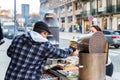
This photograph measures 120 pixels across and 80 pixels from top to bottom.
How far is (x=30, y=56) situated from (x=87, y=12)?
66.7 metres

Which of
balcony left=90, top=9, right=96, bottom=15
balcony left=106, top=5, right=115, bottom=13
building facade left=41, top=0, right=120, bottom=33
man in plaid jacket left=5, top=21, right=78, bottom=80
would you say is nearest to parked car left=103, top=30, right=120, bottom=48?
building facade left=41, top=0, right=120, bottom=33

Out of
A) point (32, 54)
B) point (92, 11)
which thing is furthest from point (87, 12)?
point (32, 54)

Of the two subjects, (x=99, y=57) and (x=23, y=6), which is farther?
(x=23, y=6)

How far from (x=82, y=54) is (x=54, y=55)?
0.36m

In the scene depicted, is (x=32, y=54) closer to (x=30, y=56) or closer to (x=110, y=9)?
(x=30, y=56)

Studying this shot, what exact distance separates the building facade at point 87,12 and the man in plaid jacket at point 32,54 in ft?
119

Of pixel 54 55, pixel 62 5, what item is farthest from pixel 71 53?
pixel 62 5

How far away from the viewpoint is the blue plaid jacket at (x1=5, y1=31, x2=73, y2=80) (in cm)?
423

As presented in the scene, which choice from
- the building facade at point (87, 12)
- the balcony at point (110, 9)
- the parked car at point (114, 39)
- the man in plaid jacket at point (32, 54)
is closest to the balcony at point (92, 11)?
the building facade at point (87, 12)

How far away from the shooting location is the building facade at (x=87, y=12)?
56.9 meters

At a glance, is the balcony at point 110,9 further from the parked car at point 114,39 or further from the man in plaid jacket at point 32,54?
the man in plaid jacket at point 32,54

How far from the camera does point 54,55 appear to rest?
426 cm

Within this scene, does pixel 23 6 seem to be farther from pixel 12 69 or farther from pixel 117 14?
pixel 117 14

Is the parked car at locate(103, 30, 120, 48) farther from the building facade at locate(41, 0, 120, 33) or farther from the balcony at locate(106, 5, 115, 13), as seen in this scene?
the balcony at locate(106, 5, 115, 13)
